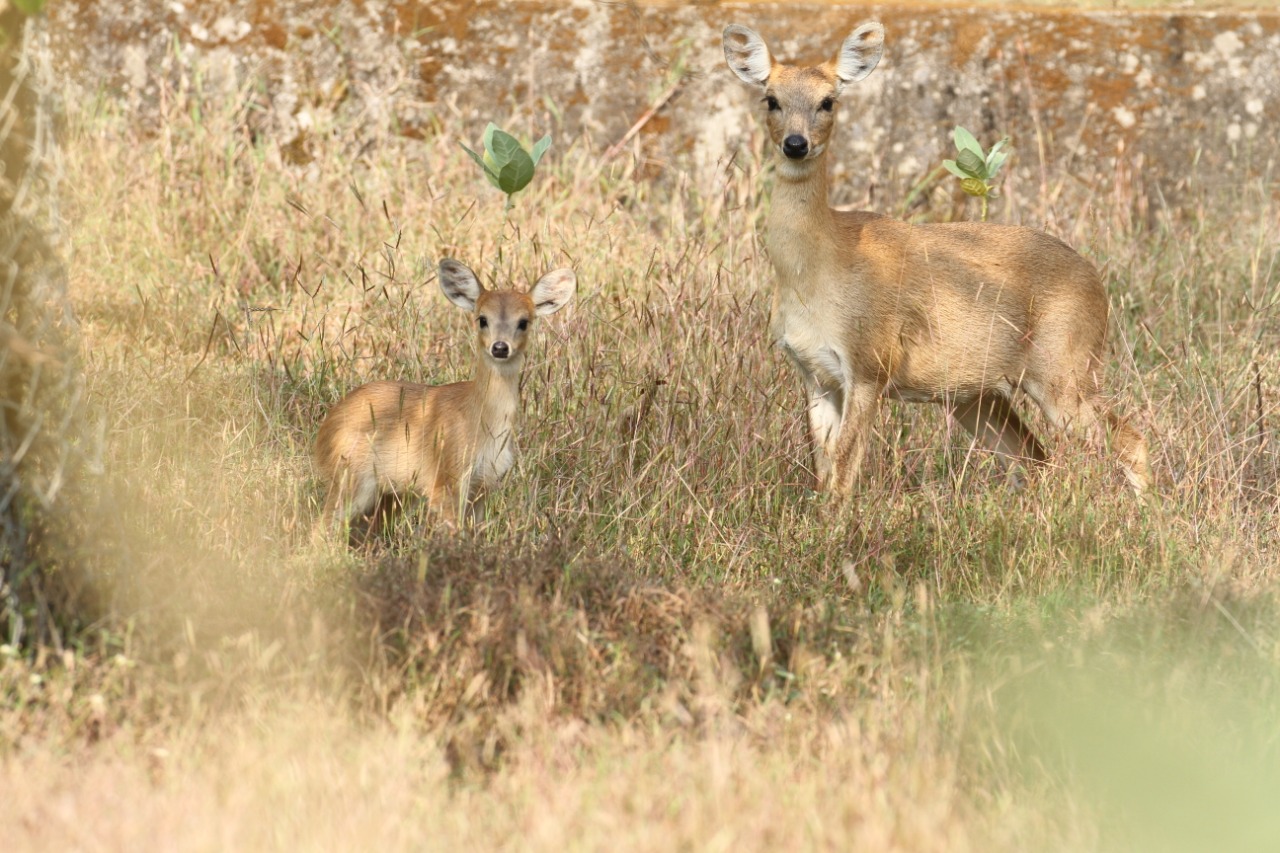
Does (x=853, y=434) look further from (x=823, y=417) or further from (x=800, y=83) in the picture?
(x=800, y=83)

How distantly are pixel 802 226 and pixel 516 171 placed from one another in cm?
114

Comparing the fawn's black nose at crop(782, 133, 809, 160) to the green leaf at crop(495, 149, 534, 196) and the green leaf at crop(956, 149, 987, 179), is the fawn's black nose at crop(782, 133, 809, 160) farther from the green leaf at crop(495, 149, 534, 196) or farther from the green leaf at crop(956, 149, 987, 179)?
the green leaf at crop(495, 149, 534, 196)

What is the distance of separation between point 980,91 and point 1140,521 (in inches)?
149

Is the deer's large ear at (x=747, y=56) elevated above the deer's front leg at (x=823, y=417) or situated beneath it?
elevated above

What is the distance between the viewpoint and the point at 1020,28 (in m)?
8.58

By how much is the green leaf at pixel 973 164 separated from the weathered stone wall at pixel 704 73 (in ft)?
6.07

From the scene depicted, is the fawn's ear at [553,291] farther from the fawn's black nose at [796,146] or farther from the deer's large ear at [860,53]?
the deer's large ear at [860,53]

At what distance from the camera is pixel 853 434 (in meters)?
6.08

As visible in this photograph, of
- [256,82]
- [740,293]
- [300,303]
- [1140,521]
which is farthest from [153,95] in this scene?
[1140,521]

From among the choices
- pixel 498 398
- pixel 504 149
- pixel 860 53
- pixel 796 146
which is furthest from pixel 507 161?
pixel 860 53

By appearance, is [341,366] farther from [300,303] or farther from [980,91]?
[980,91]

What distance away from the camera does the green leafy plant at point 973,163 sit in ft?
20.9

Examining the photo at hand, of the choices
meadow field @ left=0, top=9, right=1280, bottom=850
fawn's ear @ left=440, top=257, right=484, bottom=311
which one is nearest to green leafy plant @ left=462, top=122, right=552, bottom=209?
fawn's ear @ left=440, top=257, right=484, bottom=311

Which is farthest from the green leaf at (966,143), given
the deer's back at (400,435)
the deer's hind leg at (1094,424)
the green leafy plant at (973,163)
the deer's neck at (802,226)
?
the deer's back at (400,435)
